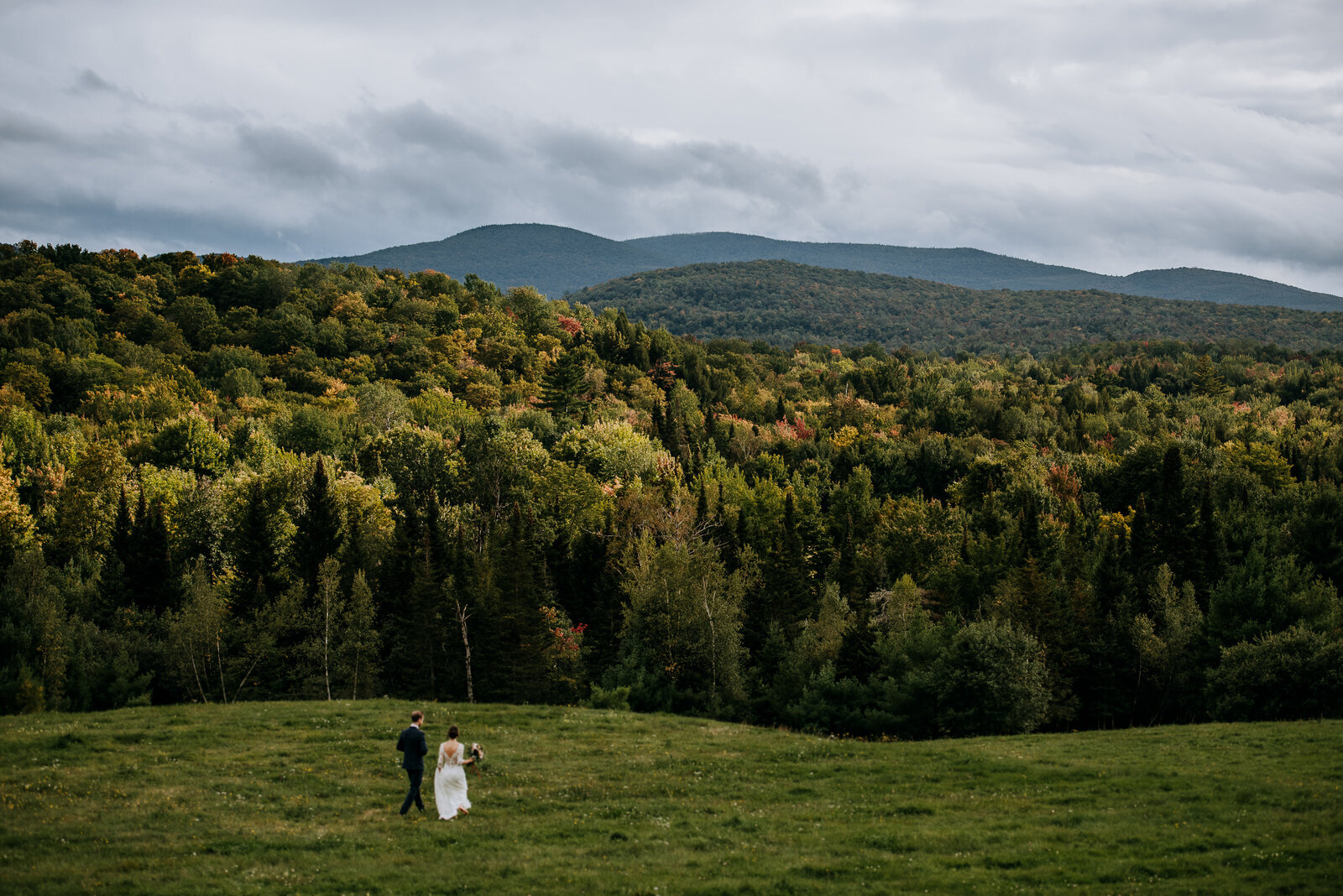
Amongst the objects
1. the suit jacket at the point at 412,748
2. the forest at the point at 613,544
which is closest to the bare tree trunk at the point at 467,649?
the forest at the point at 613,544

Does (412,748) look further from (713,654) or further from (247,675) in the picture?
(247,675)

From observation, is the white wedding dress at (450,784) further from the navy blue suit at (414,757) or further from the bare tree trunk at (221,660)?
the bare tree trunk at (221,660)

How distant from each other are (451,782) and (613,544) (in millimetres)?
56095

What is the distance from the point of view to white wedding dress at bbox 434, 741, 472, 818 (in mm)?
21719

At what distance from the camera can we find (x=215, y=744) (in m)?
28.5

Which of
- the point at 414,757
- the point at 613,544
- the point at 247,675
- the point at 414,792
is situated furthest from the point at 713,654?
the point at 414,757

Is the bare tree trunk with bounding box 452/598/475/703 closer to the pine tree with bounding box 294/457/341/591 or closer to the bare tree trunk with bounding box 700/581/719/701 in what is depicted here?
the pine tree with bounding box 294/457/341/591

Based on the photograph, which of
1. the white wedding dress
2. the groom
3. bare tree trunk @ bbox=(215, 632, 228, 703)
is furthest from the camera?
bare tree trunk @ bbox=(215, 632, 228, 703)

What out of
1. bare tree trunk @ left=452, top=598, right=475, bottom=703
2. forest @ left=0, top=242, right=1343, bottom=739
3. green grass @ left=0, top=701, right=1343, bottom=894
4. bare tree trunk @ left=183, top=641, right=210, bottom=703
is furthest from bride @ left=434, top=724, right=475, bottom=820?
bare tree trunk @ left=183, top=641, right=210, bottom=703

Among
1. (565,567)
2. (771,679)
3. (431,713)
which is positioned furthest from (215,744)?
(565,567)

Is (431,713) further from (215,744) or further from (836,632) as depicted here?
(836,632)

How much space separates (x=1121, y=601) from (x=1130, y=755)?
39.7m

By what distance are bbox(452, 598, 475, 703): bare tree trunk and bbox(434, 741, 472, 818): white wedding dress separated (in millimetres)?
37995

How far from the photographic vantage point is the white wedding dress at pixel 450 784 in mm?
21719
